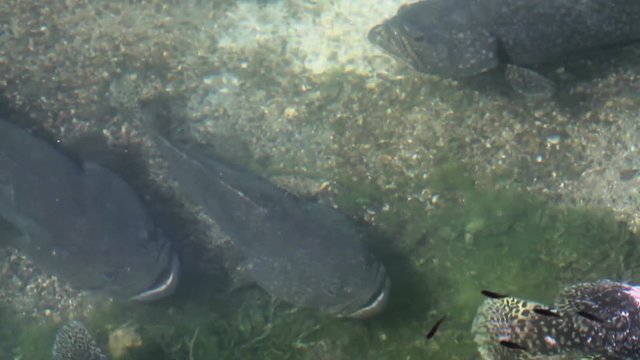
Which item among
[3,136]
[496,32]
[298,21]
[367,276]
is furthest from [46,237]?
[496,32]

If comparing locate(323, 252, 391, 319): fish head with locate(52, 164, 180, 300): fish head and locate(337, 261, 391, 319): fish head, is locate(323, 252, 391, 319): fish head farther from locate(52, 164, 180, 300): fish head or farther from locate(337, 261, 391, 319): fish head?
locate(52, 164, 180, 300): fish head

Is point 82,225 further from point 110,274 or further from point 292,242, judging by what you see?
point 292,242

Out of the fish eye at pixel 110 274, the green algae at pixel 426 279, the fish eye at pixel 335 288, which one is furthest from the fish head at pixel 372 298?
the fish eye at pixel 110 274

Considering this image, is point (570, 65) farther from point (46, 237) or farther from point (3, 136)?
point (3, 136)

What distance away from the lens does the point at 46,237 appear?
6062mm

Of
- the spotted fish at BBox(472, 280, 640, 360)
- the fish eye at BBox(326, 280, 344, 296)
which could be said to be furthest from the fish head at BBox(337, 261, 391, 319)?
the spotted fish at BBox(472, 280, 640, 360)

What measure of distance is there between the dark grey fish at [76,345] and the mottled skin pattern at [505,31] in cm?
462

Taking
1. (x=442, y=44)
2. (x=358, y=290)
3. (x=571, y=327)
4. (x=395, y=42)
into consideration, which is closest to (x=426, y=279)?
(x=358, y=290)

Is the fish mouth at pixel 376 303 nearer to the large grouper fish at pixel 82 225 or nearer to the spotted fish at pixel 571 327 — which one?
the spotted fish at pixel 571 327

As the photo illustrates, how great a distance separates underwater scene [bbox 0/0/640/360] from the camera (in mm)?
5340

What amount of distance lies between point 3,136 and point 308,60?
3.95 m

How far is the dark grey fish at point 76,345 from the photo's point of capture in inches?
229

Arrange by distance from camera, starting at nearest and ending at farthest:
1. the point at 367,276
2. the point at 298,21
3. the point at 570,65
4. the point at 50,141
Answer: the point at 367,276 < the point at 570,65 < the point at 50,141 < the point at 298,21

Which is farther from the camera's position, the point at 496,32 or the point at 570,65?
the point at 570,65
